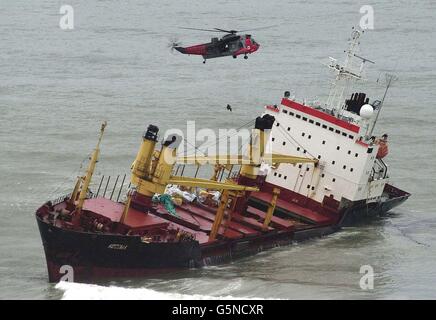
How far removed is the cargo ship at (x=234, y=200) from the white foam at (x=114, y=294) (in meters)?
0.87

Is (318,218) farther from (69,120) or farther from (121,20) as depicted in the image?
(121,20)

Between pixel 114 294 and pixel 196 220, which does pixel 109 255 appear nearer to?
pixel 114 294

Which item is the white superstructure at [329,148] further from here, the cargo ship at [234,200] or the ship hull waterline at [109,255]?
the ship hull waterline at [109,255]

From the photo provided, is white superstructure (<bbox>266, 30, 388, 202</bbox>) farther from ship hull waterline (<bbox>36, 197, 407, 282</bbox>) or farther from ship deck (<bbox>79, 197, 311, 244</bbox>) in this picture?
ship hull waterline (<bbox>36, 197, 407, 282</bbox>)

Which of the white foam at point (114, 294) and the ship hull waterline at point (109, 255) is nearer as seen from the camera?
the white foam at point (114, 294)

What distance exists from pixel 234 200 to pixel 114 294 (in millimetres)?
8638

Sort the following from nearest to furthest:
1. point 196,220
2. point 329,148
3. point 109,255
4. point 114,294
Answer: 1. point 114,294
2. point 109,255
3. point 196,220
4. point 329,148

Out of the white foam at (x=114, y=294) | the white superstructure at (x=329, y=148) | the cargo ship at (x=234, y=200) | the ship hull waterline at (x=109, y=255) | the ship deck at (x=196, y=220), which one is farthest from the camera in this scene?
the white superstructure at (x=329, y=148)

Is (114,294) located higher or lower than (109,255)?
lower

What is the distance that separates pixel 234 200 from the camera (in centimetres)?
4256

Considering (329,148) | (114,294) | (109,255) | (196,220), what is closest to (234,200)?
(196,220)

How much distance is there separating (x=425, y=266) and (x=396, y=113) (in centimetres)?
2562

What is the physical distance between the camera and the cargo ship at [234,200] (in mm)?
37344

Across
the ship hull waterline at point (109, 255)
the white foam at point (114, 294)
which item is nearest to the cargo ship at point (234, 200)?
the ship hull waterline at point (109, 255)
